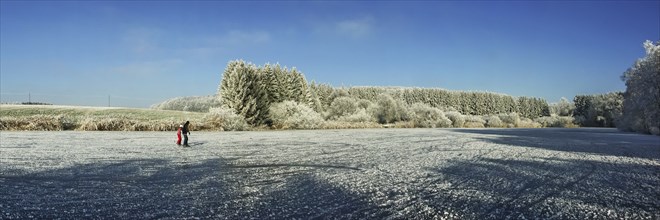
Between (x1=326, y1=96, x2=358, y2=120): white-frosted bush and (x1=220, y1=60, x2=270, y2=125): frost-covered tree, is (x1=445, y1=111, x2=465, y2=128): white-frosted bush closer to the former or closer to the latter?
(x1=326, y1=96, x2=358, y2=120): white-frosted bush

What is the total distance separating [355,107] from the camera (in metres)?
66.9

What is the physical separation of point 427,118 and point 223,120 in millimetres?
37828

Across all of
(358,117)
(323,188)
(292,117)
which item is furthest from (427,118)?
(323,188)

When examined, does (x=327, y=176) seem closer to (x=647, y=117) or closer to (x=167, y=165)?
(x=167, y=165)

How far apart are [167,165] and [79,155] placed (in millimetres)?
4245

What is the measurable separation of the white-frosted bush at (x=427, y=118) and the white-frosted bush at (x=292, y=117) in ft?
66.8

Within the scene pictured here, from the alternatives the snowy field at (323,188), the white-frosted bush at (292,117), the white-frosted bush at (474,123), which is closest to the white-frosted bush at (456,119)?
the white-frosted bush at (474,123)

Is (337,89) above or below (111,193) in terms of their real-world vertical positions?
above

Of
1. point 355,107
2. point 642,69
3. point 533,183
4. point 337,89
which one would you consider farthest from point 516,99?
point 533,183

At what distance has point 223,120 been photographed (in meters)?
36.8

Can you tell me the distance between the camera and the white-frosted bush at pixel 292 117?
1724 inches

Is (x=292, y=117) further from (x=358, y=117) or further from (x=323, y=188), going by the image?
(x=323, y=188)

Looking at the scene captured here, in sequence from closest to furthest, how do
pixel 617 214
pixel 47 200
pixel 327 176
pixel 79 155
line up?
pixel 617 214
pixel 47 200
pixel 327 176
pixel 79 155

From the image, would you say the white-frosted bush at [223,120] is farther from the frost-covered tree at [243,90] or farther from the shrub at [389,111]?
the shrub at [389,111]
